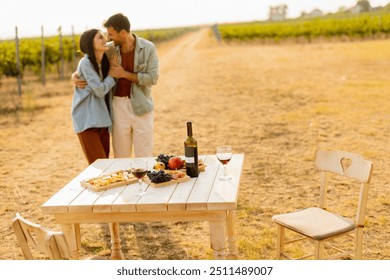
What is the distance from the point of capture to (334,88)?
38.4 feet

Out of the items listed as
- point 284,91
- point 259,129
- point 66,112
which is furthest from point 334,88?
point 66,112

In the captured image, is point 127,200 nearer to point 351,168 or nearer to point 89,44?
point 351,168

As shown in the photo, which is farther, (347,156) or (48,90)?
(48,90)

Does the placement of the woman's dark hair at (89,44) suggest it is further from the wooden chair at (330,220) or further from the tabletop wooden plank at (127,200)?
the wooden chair at (330,220)

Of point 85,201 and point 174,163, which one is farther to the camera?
point 174,163

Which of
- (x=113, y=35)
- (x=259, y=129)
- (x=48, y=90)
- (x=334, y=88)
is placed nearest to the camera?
(x=113, y=35)

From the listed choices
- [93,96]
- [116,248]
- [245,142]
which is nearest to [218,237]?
[116,248]

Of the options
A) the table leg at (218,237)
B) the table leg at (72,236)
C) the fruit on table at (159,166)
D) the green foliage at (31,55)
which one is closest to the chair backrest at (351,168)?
the table leg at (218,237)

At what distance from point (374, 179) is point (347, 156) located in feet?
8.26

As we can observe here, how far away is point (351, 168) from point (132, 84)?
1.94 meters

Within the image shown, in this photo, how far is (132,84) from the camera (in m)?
4.14
